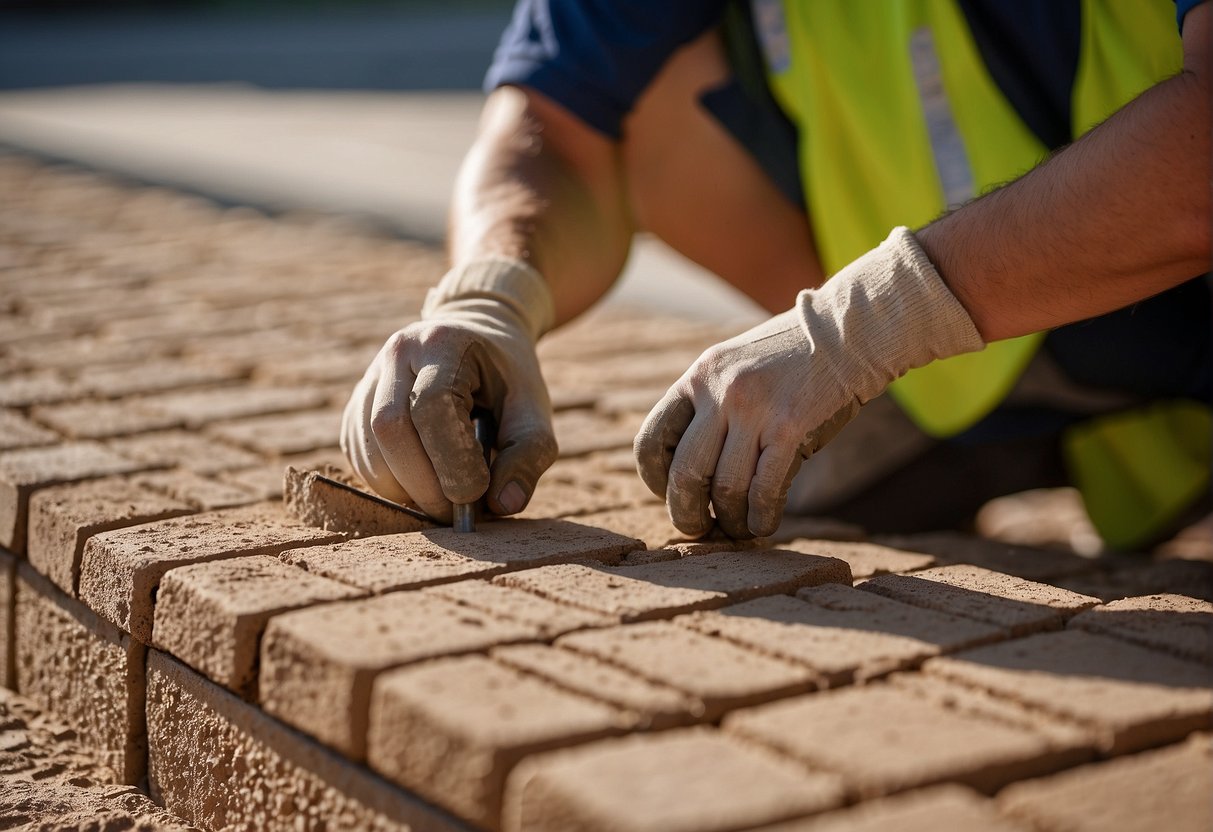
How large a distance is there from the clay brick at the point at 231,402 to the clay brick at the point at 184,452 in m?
0.11

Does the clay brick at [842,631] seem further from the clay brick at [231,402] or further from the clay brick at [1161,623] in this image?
the clay brick at [231,402]

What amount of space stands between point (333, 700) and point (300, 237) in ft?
13.8

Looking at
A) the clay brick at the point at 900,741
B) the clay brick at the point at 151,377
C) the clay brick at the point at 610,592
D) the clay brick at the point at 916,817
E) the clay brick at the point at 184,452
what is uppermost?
the clay brick at the point at 151,377

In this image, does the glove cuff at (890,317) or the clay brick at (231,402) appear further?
the clay brick at (231,402)

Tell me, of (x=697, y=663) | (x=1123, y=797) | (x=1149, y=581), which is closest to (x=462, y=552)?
(x=697, y=663)

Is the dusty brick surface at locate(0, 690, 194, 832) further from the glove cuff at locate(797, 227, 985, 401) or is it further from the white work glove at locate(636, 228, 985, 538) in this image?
the glove cuff at locate(797, 227, 985, 401)

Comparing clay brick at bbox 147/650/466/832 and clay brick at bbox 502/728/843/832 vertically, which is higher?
clay brick at bbox 502/728/843/832

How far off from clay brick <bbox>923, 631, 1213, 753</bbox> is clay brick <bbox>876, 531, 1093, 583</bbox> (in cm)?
56

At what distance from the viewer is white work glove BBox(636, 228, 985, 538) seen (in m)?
2.05

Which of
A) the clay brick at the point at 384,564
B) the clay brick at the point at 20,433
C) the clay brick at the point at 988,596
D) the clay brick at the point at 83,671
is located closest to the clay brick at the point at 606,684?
the clay brick at the point at 384,564

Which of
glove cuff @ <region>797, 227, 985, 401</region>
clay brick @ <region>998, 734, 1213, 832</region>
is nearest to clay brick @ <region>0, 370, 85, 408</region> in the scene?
glove cuff @ <region>797, 227, 985, 401</region>

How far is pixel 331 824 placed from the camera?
169 cm

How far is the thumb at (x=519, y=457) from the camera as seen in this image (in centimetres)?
220

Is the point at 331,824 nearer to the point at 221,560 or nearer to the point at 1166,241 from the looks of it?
the point at 221,560
